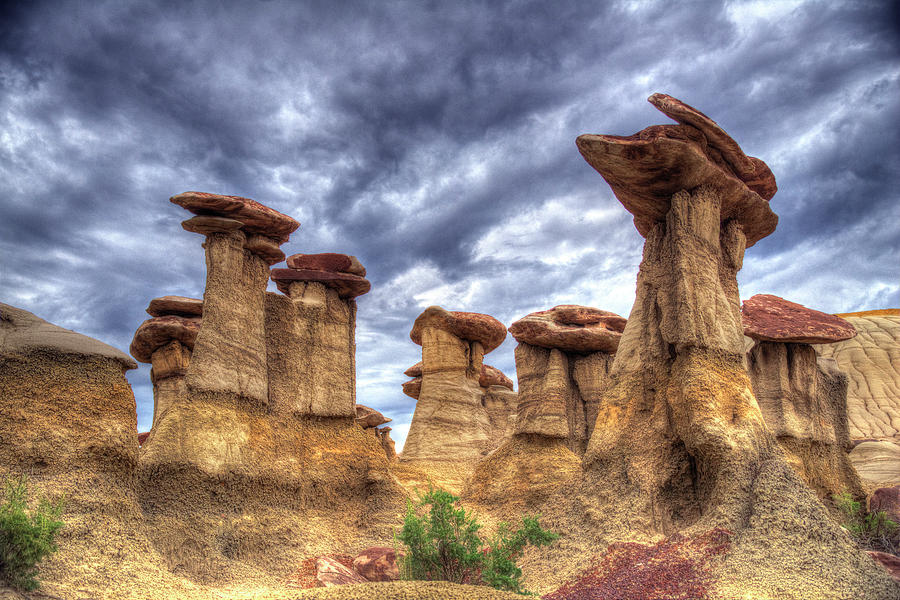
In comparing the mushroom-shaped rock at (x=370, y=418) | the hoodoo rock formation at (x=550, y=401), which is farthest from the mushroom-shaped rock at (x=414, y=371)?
the hoodoo rock formation at (x=550, y=401)

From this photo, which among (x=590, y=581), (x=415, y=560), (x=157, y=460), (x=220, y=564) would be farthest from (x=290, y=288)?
(x=590, y=581)

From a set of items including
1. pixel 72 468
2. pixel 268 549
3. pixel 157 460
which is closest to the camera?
pixel 72 468

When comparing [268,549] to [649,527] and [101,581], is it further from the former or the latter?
[649,527]

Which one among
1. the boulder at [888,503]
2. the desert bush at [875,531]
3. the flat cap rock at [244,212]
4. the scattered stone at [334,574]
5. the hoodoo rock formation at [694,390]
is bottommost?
the scattered stone at [334,574]

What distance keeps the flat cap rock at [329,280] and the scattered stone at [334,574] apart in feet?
21.9

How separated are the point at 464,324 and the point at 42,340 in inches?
524

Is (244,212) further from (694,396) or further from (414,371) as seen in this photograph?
(414,371)

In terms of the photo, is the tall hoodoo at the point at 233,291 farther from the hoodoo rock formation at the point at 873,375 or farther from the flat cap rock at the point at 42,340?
the hoodoo rock formation at the point at 873,375

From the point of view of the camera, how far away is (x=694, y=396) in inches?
414

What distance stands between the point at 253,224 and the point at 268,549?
6261mm

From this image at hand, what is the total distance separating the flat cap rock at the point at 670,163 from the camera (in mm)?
11609

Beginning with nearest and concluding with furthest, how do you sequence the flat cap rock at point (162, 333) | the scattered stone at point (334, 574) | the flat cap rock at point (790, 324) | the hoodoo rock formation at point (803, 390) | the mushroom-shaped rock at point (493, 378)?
the scattered stone at point (334, 574) < the hoodoo rock formation at point (803, 390) < the flat cap rock at point (790, 324) < the flat cap rock at point (162, 333) < the mushroom-shaped rock at point (493, 378)

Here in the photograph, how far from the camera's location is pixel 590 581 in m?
9.09

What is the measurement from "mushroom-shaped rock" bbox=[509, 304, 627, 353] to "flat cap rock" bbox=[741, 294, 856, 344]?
11.0 ft
